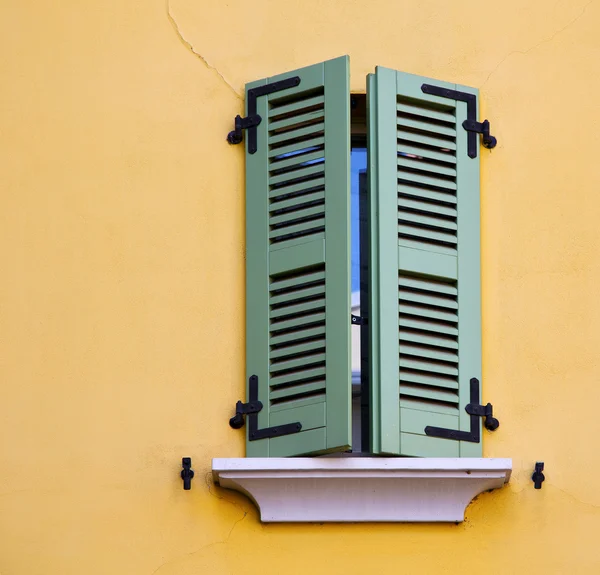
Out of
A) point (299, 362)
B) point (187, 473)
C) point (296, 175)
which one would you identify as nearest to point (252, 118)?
point (296, 175)

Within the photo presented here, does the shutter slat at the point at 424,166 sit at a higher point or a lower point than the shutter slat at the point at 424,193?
higher

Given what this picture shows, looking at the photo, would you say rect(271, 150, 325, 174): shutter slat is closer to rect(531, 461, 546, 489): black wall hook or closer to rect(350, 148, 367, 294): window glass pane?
rect(350, 148, 367, 294): window glass pane

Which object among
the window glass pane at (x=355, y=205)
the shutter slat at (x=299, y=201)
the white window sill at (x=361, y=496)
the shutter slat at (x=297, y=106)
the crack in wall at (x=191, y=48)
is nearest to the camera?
the white window sill at (x=361, y=496)

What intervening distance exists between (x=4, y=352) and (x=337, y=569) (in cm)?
139

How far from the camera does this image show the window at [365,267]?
20.9 ft

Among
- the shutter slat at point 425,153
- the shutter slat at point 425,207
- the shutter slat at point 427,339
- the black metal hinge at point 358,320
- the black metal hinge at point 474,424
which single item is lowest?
the black metal hinge at point 474,424

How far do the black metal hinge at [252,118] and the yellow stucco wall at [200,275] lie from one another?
73 mm

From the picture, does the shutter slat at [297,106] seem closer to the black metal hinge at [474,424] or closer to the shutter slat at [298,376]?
the shutter slat at [298,376]

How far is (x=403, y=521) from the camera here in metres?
6.35

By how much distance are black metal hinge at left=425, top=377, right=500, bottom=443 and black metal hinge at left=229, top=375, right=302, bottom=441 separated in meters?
0.49

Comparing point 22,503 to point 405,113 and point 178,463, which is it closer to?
point 178,463

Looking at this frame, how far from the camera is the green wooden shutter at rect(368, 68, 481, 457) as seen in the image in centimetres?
637

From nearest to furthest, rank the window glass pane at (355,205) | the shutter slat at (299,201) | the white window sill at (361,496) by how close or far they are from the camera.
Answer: the white window sill at (361,496) → the shutter slat at (299,201) → the window glass pane at (355,205)

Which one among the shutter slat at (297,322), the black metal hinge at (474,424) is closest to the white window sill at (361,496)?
the black metal hinge at (474,424)
